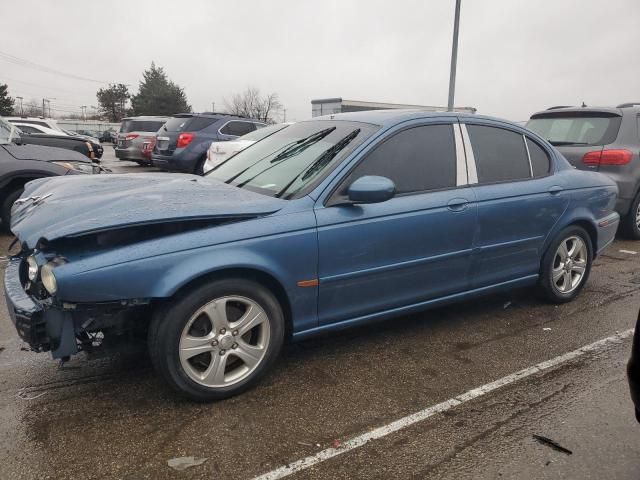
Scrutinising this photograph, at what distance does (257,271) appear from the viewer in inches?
109

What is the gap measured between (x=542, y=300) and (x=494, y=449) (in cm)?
236

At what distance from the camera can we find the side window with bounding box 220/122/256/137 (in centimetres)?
1142

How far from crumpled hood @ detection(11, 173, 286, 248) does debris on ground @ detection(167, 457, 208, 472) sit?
3.77 feet

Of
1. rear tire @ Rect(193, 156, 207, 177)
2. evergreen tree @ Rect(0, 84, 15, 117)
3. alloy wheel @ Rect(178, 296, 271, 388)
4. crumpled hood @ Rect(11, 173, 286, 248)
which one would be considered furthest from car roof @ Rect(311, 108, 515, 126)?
evergreen tree @ Rect(0, 84, 15, 117)

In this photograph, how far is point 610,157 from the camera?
6391 millimetres

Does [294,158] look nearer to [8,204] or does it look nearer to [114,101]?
[8,204]

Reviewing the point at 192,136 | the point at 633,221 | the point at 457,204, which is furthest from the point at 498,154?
the point at 192,136

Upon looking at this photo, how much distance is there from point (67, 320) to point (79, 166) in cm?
490

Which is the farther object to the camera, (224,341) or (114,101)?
(114,101)

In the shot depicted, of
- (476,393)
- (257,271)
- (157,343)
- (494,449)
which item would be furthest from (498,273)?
(157,343)

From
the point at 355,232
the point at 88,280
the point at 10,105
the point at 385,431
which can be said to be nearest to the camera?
the point at 88,280

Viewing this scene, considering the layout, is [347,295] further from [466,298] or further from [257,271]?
[466,298]

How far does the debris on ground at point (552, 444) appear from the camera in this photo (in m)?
2.36

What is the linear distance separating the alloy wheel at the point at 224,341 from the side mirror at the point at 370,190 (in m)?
0.88
